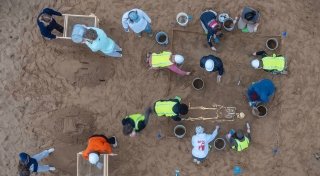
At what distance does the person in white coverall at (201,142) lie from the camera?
7.58m

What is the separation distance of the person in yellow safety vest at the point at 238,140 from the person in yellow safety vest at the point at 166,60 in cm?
159

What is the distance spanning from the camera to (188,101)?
8219 millimetres

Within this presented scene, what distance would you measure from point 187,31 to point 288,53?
6.75 feet

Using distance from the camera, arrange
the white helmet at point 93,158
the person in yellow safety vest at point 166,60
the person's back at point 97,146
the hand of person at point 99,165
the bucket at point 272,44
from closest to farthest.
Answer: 1. the white helmet at point 93,158
2. the person's back at point 97,146
3. the person in yellow safety vest at point 166,60
4. the hand of person at point 99,165
5. the bucket at point 272,44

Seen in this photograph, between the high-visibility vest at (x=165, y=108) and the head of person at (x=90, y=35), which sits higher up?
the head of person at (x=90, y=35)

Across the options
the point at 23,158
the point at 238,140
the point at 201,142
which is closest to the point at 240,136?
the point at 238,140

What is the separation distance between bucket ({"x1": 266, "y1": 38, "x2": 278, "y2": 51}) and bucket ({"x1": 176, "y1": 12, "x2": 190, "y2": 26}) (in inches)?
65.7

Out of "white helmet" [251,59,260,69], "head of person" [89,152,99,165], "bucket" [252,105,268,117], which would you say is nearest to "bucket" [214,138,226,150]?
"bucket" [252,105,268,117]

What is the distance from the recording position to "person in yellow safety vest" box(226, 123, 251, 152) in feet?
25.2

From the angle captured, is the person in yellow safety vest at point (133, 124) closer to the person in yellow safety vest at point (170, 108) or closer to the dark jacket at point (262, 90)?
the person in yellow safety vest at point (170, 108)

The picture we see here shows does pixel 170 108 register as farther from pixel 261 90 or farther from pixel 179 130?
pixel 261 90

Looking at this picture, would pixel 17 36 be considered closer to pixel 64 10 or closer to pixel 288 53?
pixel 64 10

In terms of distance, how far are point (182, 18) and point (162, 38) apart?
0.57 meters

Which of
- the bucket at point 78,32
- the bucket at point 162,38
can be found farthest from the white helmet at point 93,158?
the bucket at point 162,38
